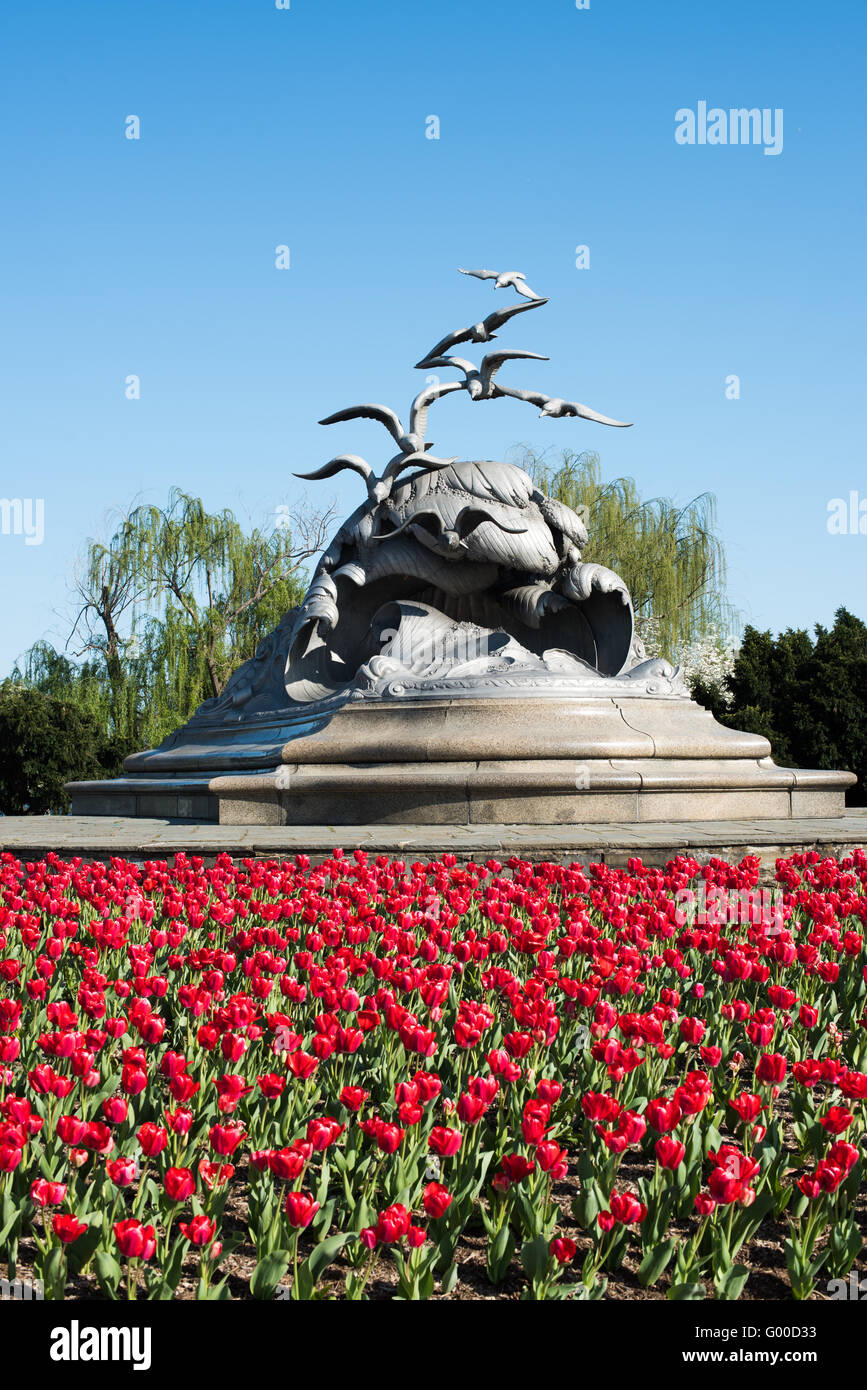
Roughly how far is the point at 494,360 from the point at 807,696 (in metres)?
A: 9.99

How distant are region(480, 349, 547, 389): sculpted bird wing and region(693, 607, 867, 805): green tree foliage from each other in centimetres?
843

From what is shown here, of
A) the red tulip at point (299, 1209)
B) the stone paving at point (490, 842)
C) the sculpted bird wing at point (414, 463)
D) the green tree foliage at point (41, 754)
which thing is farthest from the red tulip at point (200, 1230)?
the green tree foliage at point (41, 754)

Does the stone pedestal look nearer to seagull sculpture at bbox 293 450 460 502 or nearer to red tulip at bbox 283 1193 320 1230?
seagull sculpture at bbox 293 450 460 502

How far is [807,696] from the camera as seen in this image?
69.5 ft

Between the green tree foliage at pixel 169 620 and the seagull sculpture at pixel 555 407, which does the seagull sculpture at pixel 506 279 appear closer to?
the seagull sculpture at pixel 555 407

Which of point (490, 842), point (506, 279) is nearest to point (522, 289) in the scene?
point (506, 279)

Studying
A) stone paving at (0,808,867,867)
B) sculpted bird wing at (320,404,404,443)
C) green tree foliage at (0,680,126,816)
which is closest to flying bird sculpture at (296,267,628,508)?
sculpted bird wing at (320,404,404,443)

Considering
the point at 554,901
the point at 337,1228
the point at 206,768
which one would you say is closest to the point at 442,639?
the point at 206,768

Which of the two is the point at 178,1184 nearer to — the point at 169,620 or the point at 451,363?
the point at 451,363

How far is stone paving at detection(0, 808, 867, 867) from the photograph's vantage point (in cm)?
757

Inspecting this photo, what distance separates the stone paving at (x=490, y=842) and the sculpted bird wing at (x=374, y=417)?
21.4ft

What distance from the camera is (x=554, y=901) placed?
19.9 ft

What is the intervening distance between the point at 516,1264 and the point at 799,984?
2266 millimetres
